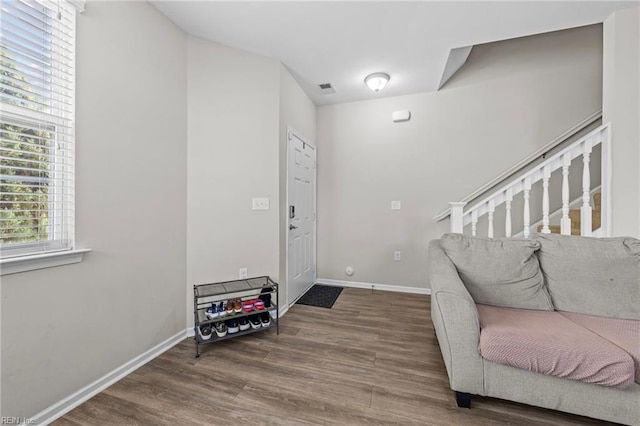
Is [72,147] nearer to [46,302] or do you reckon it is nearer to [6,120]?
[6,120]

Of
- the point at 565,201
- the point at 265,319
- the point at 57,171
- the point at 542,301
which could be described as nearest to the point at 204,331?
the point at 265,319

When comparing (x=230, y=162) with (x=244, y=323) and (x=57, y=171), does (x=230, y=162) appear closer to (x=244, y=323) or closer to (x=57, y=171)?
(x=57, y=171)

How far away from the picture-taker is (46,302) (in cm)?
132

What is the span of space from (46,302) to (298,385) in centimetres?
148

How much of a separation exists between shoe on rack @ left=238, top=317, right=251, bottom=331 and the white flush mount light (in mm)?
2822

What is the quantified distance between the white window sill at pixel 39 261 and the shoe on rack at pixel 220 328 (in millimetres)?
1047

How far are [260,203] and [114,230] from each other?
44.7 inches

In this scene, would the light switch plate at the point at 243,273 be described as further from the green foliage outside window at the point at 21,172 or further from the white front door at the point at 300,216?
the green foliage outside window at the point at 21,172

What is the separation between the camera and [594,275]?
64.1 inches

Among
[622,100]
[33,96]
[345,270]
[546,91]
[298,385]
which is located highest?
[546,91]

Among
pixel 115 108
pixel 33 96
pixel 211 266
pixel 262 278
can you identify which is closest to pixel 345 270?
pixel 262 278

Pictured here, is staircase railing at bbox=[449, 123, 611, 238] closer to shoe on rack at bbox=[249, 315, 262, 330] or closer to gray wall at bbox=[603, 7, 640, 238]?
gray wall at bbox=[603, 7, 640, 238]

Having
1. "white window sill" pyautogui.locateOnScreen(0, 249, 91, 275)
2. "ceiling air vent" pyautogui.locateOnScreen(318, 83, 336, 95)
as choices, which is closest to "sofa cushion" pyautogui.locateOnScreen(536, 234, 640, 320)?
"ceiling air vent" pyautogui.locateOnScreen(318, 83, 336, 95)

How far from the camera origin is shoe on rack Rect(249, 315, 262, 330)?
2144 millimetres
